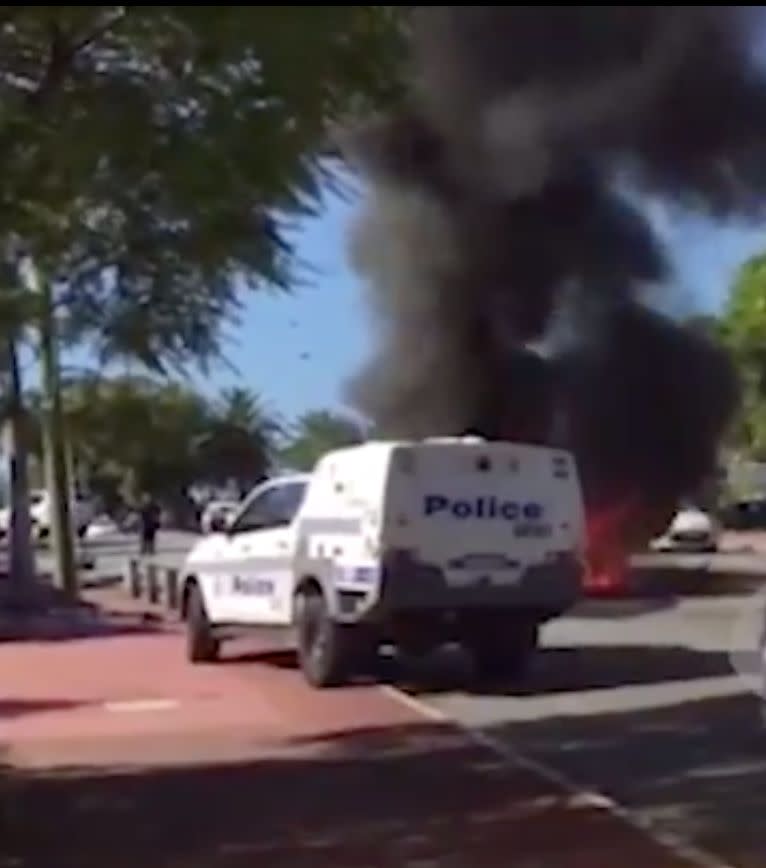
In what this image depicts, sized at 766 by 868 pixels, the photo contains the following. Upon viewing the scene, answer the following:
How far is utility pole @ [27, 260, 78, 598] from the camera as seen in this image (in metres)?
11.7

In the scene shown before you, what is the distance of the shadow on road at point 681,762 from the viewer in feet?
32.1

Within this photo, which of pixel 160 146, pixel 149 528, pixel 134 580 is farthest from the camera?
pixel 149 528

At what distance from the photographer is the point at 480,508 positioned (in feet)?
54.4

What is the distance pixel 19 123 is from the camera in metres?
10.2

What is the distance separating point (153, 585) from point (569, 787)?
61.4 ft

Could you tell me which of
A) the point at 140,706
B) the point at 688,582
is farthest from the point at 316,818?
the point at 688,582

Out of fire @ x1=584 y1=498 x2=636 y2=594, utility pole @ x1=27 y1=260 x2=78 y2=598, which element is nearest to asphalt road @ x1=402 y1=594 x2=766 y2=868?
utility pole @ x1=27 y1=260 x2=78 y2=598

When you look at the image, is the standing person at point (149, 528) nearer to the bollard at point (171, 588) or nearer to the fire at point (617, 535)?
the fire at point (617, 535)

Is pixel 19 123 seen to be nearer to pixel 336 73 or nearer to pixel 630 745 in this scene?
pixel 336 73

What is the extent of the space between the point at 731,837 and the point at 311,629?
8013 mm

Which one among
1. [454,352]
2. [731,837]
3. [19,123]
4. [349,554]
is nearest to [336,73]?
[19,123]

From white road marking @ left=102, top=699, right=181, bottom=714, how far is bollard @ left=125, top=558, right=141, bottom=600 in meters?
14.5

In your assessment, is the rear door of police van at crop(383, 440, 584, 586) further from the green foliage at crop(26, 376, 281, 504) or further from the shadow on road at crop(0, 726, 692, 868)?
the green foliage at crop(26, 376, 281, 504)

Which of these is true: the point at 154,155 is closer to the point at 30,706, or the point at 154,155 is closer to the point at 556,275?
the point at 30,706
